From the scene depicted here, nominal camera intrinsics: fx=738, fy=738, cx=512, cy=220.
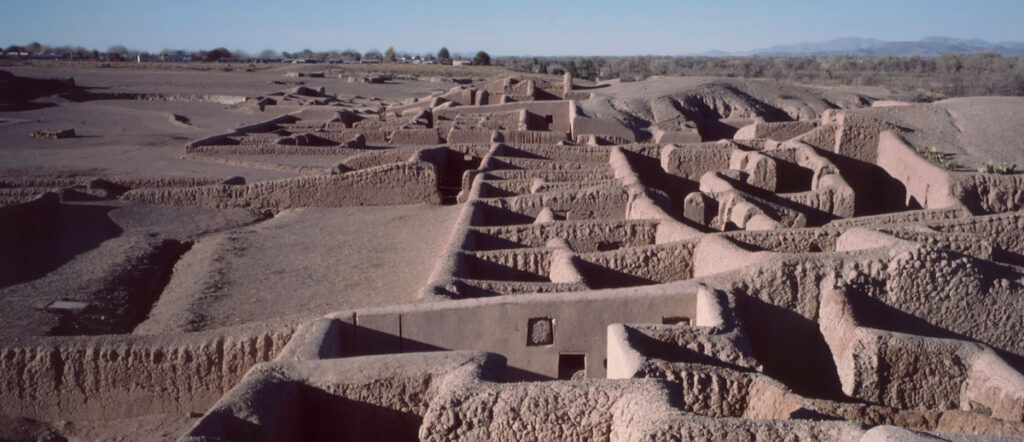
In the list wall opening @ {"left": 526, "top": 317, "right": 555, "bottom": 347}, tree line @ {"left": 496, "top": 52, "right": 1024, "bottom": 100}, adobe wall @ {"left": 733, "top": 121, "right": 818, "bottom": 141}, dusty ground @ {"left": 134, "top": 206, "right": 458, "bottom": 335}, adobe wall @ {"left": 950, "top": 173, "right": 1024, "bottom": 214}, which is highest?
tree line @ {"left": 496, "top": 52, "right": 1024, "bottom": 100}

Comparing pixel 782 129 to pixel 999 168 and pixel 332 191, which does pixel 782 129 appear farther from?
pixel 332 191

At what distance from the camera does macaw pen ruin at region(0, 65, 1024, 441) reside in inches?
206

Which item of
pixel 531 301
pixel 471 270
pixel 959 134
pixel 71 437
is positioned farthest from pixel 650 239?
pixel 959 134

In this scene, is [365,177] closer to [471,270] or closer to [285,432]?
[471,270]

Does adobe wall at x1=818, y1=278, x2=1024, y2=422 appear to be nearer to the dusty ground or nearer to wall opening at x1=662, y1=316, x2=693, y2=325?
wall opening at x1=662, y1=316, x2=693, y2=325

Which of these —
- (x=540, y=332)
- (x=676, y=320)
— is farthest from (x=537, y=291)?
(x=676, y=320)

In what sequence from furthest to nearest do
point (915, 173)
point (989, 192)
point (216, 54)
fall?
point (216, 54) < point (915, 173) < point (989, 192)

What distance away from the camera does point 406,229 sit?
13.0 m

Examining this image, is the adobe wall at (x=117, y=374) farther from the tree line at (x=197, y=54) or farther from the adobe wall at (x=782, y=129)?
the tree line at (x=197, y=54)

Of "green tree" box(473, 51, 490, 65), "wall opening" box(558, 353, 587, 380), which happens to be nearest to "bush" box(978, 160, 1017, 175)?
"wall opening" box(558, 353, 587, 380)

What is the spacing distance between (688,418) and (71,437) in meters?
5.48

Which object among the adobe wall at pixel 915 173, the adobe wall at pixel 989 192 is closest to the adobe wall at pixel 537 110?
the adobe wall at pixel 915 173

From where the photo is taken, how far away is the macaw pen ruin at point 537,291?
5.24 meters

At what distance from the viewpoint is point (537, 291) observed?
731 cm
